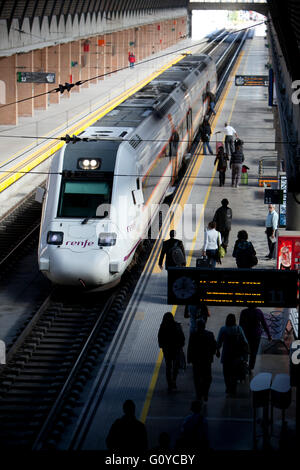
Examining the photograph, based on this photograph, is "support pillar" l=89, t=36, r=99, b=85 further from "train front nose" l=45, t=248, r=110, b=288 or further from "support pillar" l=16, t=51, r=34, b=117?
"train front nose" l=45, t=248, r=110, b=288

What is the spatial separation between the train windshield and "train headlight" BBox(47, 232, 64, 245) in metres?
0.56

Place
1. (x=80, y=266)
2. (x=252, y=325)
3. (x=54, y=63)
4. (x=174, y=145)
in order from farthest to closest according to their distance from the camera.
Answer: (x=54, y=63)
(x=174, y=145)
(x=80, y=266)
(x=252, y=325)

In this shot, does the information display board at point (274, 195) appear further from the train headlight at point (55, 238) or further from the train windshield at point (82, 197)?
Answer: the train headlight at point (55, 238)

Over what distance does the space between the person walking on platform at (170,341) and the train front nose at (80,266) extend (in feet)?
13.0

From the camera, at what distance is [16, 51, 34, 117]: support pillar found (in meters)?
46.9

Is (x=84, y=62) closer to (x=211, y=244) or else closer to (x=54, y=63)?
(x=54, y=63)

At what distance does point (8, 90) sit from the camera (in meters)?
43.9

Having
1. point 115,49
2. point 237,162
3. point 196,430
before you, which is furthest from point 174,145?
point 115,49

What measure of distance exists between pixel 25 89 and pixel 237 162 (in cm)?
2266

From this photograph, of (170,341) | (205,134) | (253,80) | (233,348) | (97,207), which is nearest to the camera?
(233,348)

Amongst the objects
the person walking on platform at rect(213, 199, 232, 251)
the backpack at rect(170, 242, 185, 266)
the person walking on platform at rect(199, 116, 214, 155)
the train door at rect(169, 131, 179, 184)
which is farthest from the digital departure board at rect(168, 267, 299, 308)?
the person walking on platform at rect(199, 116, 214, 155)

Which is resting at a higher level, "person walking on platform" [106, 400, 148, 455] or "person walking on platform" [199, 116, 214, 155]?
"person walking on platform" [199, 116, 214, 155]
